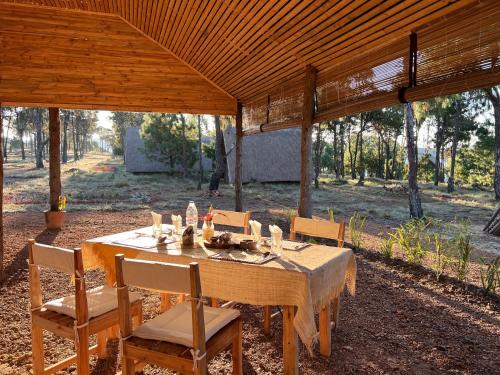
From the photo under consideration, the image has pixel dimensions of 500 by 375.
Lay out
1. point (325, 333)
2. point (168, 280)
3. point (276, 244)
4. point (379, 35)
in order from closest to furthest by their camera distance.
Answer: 1. point (168, 280)
2. point (276, 244)
3. point (325, 333)
4. point (379, 35)

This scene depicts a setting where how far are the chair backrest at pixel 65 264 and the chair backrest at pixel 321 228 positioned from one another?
187cm

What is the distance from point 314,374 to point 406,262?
3056 millimetres

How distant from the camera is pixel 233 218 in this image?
3766 mm

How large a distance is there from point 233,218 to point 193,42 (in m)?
3.05

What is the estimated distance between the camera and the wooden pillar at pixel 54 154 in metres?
7.11

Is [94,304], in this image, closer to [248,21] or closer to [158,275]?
[158,275]

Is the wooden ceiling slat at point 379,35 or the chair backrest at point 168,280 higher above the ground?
the wooden ceiling slat at point 379,35

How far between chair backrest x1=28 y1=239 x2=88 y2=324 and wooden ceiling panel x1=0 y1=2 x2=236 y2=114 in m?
3.65

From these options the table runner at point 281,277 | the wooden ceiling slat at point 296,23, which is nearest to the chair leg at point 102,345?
the table runner at point 281,277

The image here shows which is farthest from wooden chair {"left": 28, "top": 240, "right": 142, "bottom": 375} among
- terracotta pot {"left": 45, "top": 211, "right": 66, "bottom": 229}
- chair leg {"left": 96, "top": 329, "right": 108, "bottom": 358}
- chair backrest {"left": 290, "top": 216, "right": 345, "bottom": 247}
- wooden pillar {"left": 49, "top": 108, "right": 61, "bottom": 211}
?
terracotta pot {"left": 45, "top": 211, "right": 66, "bottom": 229}

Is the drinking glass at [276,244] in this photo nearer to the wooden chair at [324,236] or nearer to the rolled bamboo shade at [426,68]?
the wooden chair at [324,236]

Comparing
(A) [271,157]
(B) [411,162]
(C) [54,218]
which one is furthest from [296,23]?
(A) [271,157]

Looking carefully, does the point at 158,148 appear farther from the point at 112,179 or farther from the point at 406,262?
the point at 406,262

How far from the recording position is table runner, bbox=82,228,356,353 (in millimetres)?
2182
